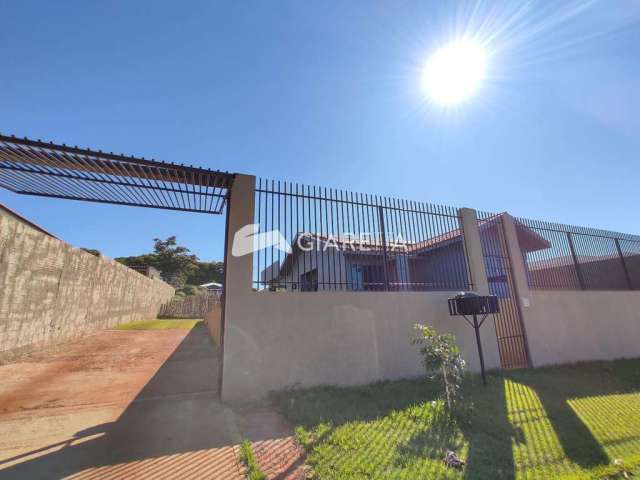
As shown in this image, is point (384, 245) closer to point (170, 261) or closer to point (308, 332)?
point (308, 332)

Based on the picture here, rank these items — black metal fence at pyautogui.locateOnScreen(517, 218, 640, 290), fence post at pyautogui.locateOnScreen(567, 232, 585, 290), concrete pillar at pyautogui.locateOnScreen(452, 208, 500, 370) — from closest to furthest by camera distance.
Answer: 1. concrete pillar at pyautogui.locateOnScreen(452, 208, 500, 370)
2. black metal fence at pyautogui.locateOnScreen(517, 218, 640, 290)
3. fence post at pyautogui.locateOnScreen(567, 232, 585, 290)

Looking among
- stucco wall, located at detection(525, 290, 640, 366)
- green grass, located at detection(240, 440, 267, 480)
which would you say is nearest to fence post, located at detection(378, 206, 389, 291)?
green grass, located at detection(240, 440, 267, 480)

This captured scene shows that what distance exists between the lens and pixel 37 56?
430cm

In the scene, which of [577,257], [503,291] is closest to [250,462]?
[503,291]

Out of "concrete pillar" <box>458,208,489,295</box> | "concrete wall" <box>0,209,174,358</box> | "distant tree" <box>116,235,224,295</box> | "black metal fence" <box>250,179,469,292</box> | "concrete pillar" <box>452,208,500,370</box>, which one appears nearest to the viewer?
"black metal fence" <box>250,179,469,292</box>

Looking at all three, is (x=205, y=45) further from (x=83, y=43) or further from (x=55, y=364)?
(x=55, y=364)

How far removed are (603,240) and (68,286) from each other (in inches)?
631

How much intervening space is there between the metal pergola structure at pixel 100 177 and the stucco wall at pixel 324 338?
1.93m

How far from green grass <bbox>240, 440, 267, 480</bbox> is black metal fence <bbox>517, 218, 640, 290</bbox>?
6.97 m

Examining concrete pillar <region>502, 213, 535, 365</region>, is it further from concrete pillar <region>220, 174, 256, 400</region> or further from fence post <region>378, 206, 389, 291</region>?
concrete pillar <region>220, 174, 256, 400</region>

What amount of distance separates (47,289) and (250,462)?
26.7ft

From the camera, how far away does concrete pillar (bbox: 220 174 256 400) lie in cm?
382

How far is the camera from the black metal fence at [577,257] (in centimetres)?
702

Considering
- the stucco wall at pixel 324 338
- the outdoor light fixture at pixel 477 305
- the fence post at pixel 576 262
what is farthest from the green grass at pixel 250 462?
the fence post at pixel 576 262
